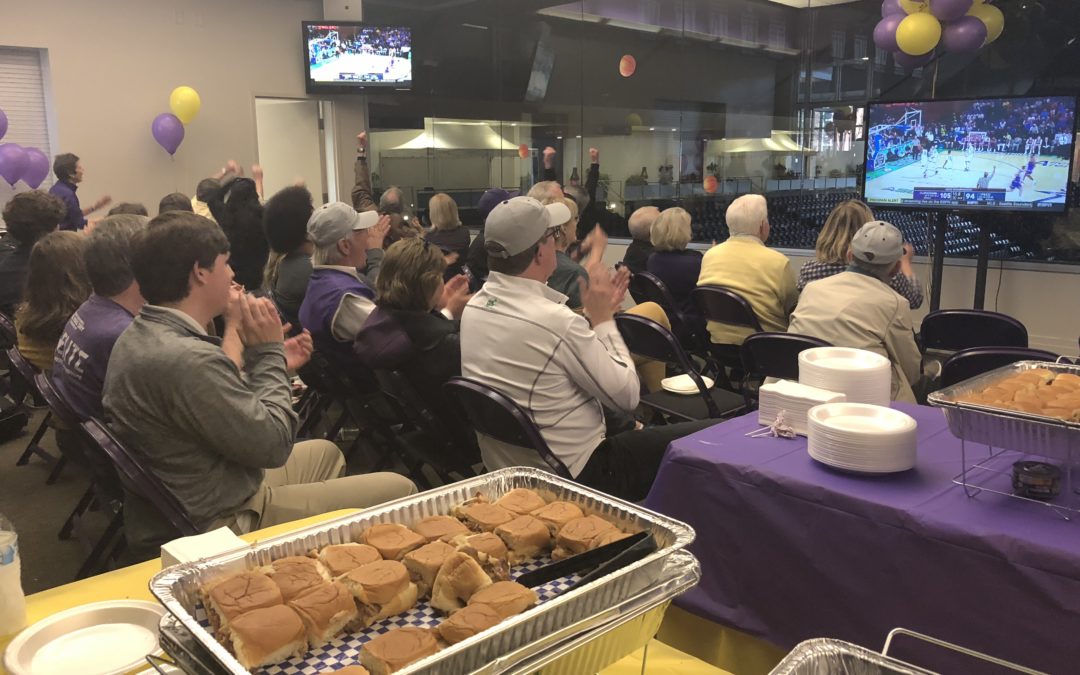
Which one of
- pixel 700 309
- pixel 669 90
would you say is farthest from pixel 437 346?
pixel 669 90

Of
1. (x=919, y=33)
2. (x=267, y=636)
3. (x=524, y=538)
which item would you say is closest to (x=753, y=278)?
(x=919, y=33)

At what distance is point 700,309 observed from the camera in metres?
4.53

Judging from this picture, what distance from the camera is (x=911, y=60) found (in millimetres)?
6203

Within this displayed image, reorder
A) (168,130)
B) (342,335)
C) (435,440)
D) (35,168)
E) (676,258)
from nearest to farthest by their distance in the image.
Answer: (435,440)
(342,335)
(676,258)
(35,168)
(168,130)

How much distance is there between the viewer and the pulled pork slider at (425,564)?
1.12 meters

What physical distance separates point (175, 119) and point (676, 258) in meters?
6.42

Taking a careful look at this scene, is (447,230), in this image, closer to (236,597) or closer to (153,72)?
(153,72)

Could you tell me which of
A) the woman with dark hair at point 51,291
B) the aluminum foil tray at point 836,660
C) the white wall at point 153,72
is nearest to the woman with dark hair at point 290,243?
the woman with dark hair at point 51,291

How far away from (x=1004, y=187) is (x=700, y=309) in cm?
262

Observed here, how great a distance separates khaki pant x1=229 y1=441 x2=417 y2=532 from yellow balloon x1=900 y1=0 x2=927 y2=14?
5224mm

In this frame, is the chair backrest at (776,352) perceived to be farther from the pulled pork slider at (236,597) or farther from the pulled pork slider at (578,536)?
the pulled pork slider at (236,597)

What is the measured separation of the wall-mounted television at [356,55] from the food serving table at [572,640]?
8.81m

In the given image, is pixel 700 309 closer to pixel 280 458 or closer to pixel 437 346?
pixel 437 346

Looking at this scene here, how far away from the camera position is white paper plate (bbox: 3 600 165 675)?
3.71 ft
